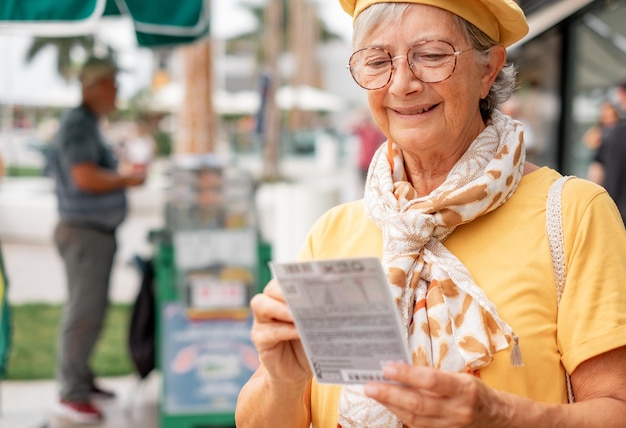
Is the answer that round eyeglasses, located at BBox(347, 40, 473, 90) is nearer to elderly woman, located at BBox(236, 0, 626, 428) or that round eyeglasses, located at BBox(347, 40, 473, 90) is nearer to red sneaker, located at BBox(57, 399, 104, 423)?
elderly woman, located at BBox(236, 0, 626, 428)

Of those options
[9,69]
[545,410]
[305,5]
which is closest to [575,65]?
[545,410]

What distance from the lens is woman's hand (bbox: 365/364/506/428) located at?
4.35ft

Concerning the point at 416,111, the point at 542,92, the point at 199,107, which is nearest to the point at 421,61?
the point at 416,111

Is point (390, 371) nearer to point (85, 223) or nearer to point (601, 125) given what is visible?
point (85, 223)

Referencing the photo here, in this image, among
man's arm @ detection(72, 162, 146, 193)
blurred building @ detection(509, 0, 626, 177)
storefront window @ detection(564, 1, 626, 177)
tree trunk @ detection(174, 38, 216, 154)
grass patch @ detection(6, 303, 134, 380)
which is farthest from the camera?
tree trunk @ detection(174, 38, 216, 154)

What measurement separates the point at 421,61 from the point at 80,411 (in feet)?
15.0

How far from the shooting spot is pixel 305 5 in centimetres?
5391

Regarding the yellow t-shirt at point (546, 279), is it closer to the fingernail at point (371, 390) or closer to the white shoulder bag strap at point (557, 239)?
the white shoulder bag strap at point (557, 239)

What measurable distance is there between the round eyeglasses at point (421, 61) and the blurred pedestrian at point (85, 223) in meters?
4.06

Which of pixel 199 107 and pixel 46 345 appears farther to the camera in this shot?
pixel 199 107

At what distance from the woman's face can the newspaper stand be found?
130 inches

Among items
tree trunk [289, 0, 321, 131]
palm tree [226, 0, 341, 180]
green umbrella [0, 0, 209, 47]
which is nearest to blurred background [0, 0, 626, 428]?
green umbrella [0, 0, 209, 47]

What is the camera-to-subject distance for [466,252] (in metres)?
1.71

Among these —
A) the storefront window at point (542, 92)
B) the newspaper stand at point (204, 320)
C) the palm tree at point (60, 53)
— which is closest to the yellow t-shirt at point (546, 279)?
the newspaper stand at point (204, 320)
